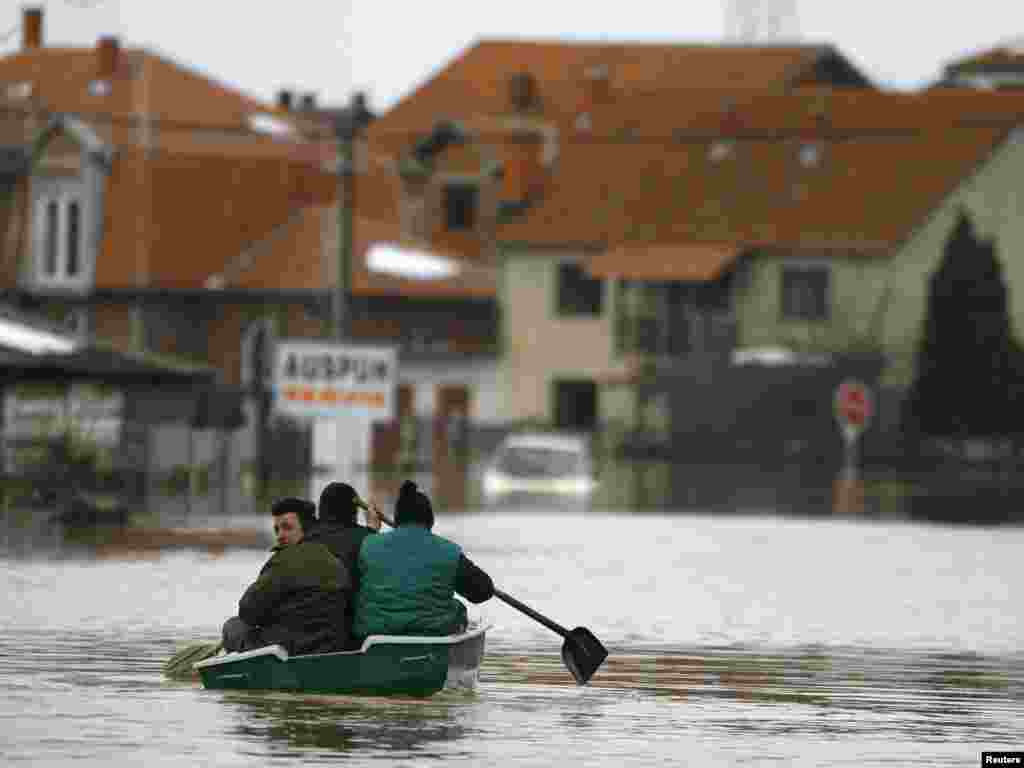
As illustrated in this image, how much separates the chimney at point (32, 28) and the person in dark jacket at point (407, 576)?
79546mm

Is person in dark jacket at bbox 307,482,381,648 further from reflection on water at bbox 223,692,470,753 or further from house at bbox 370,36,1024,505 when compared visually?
house at bbox 370,36,1024,505

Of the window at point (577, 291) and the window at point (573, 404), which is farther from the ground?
the window at point (577, 291)

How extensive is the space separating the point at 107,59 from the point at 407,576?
242 feet

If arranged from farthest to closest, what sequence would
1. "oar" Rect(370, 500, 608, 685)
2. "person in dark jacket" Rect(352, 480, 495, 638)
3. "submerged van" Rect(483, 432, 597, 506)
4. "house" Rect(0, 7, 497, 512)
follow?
"house" Rect(0, 7, 497, 512), "submerged van" Rect(483, 432, 597, 506), "oar" Rect(370, 500, 608, 685), "person in dark jacket" Rect(352, 480, 495, 638)

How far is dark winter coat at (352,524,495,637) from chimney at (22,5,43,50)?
261 ft

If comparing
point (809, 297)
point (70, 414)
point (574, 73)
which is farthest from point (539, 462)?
point (574, 73)

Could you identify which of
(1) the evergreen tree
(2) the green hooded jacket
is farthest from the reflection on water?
(1) the evergreen tree

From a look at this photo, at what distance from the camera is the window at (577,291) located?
94.4m

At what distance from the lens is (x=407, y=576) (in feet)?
67.6

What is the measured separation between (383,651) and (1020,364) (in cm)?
6688

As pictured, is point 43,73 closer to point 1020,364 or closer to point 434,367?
point 434,367

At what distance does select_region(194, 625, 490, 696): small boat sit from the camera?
20.4m

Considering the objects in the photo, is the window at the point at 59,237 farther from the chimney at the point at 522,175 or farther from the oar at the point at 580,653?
the oar at the point at 580,653

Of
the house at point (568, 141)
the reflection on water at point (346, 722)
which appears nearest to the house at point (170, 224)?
the house at point (568, 141)
